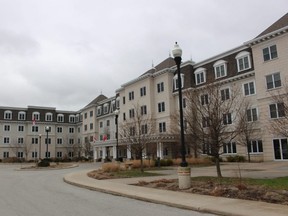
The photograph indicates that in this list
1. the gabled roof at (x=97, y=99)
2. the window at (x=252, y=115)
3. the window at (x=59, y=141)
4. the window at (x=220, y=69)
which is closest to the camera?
the window at (x=252, y=115)

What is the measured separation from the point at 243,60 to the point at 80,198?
103 ft

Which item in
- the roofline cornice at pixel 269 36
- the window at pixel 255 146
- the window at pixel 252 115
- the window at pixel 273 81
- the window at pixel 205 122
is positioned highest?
the roofline cornice at pixel 269 36

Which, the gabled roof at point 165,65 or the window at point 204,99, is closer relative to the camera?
the window at point 204,99

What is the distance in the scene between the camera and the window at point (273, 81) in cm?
3348

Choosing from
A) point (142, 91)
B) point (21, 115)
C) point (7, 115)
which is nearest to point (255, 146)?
point (142, 91)

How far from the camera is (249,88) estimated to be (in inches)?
1492

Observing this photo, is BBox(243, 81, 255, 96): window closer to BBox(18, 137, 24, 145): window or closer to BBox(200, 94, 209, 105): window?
BBox(200, 94, 209, 105): window

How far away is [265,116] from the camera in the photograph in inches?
1363

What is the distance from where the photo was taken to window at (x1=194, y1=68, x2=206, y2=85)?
144ft

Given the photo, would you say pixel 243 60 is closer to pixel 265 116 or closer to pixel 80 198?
pixel 265 116

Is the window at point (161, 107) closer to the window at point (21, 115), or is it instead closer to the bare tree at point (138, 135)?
the bare tree at point (138, 135)

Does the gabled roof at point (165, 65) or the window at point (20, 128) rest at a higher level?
the gabled roof at point (165, 65)

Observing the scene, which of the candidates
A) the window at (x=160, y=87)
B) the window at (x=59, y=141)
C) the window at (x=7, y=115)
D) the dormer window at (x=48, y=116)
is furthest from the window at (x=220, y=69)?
the window at (x=7, y=115)

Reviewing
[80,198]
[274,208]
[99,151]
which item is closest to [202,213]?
[274,208]
